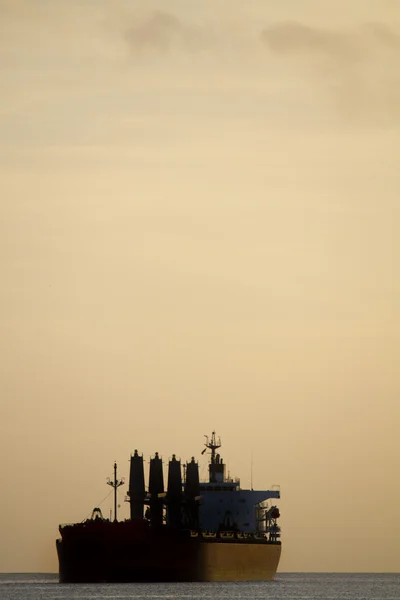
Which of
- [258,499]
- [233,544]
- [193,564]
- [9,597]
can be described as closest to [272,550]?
[258,499]

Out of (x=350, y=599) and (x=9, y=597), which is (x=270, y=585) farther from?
(x=9, y=597)

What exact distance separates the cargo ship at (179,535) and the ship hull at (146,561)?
96 millimetres

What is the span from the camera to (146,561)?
11700 centimetres

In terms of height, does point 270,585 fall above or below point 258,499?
below

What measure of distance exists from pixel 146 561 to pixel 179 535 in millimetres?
5315

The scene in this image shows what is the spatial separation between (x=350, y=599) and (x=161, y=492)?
23030mm

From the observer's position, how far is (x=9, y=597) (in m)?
123

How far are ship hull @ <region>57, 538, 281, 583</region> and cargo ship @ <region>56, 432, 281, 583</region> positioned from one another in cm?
10

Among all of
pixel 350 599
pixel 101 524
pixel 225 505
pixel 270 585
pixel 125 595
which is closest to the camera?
pixel 125 595

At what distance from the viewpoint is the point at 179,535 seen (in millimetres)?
120938

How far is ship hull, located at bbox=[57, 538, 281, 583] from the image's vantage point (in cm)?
11669

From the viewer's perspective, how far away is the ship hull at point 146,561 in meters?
117

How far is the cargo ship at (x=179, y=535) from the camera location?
117062 millimetres

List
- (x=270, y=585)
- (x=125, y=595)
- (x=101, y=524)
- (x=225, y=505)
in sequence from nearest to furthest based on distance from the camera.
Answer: (x=125, y=595) → (x=101, y=524) → (x=225, y=505) → (x=270, y=585)
